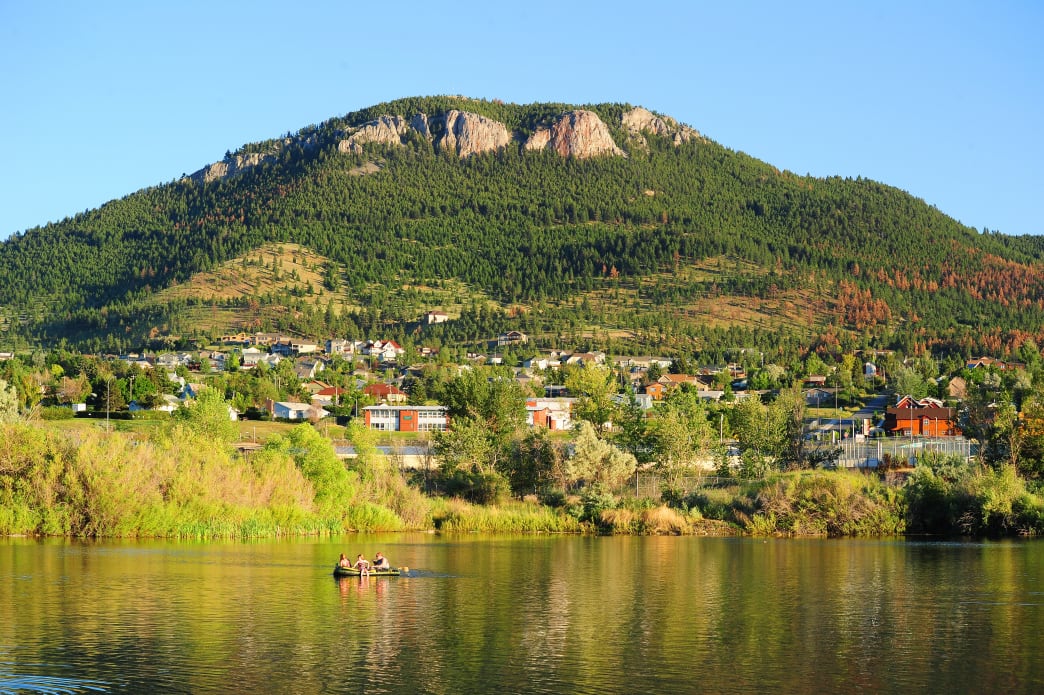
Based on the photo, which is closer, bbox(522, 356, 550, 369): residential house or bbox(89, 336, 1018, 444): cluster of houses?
bbox(89, 336, 1018, 444): cluster of houses

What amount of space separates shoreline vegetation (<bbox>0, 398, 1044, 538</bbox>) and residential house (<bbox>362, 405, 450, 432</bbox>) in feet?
148

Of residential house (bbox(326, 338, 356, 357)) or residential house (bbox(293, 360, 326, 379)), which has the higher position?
residential house (bbox(326, 338, 356, 357))

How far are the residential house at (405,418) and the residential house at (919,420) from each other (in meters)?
40.8

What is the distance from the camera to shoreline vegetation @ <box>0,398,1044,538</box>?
55000 mm

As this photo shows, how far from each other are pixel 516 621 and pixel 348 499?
28091mm

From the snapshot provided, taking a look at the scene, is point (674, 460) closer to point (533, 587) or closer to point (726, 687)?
point (533, 587)

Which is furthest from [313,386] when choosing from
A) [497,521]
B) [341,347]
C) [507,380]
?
[497,521]

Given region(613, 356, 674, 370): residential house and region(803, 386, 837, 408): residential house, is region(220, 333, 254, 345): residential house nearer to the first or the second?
region(613, 356, 674, 370): residential house

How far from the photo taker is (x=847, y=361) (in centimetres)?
16925

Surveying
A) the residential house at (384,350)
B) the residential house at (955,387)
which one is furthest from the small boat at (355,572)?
the residential house at (384,350)

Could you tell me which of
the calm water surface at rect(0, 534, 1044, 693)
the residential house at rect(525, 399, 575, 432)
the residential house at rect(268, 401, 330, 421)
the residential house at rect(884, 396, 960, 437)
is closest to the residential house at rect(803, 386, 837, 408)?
the residential house at rect(884, 396, 960, 437)

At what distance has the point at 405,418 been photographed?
4754 inches

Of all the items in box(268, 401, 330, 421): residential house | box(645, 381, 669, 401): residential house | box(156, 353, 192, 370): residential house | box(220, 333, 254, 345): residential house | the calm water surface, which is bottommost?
→ the calm water surface

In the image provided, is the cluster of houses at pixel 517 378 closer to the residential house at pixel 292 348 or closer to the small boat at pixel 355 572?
the residential house at pixel 292 348
